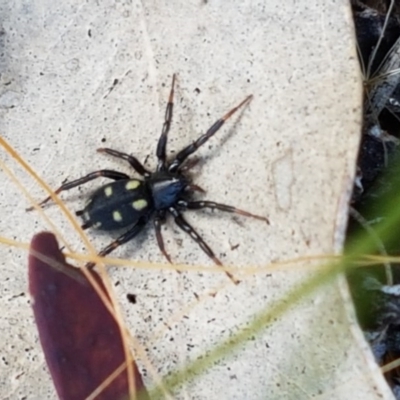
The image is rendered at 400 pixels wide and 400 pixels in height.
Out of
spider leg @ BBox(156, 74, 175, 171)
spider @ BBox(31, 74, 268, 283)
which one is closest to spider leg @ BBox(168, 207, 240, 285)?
spider @ BBox(31, 74, 268, 283)

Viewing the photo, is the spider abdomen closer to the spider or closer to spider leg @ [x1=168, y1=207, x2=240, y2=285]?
the spider

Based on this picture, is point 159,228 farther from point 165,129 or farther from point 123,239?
point 165,129

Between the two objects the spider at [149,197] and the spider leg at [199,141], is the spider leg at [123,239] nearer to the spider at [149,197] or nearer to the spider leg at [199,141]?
the spider at [149,197]

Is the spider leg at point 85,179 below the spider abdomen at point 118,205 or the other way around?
the other way around

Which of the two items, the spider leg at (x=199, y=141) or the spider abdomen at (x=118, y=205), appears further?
the spider abdomen at (x=118, y=205)

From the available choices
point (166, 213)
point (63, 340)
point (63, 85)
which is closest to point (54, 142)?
point (63, 85)

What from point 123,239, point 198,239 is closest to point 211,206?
point 198,239

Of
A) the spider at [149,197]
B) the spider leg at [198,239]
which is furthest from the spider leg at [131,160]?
the spider leg at [198,239]

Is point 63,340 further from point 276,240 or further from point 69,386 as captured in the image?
point 276,240
